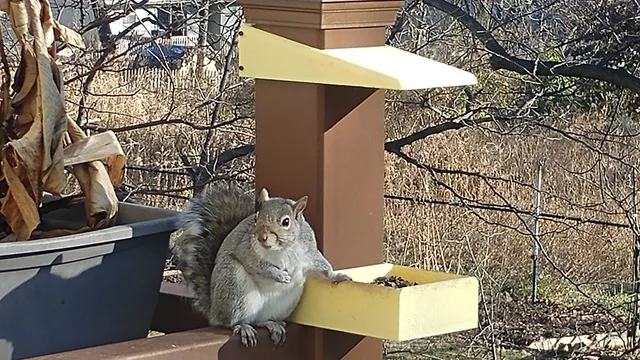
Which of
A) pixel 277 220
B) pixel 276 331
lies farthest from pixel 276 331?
pixel 277 220

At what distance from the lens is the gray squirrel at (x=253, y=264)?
3.91 ft

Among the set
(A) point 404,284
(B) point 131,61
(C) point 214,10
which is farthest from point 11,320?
(B) point 131,61

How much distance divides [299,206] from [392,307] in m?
0.15

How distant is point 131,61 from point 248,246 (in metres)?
2.57

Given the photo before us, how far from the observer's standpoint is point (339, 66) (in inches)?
45.1

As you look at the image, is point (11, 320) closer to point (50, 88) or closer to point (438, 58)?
point (50, 88)

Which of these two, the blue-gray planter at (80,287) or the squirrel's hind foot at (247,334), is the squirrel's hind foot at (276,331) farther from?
the blue-gray planter at (80,287)

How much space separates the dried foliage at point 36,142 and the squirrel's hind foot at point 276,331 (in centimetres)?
22

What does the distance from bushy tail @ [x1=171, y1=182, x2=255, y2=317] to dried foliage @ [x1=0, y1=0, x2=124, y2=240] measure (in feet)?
0.31

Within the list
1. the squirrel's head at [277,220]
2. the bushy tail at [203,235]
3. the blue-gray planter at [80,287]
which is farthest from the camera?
the bushy tail at [203,235]

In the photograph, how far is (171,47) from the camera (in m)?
3.87

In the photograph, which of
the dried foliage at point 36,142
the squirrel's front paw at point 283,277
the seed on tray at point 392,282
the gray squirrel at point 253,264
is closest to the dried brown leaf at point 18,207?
the dried foliage at point 36,142

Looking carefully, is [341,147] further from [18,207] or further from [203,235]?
[18,207]

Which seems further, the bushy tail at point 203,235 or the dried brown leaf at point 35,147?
the bushy tail at point 203,235
